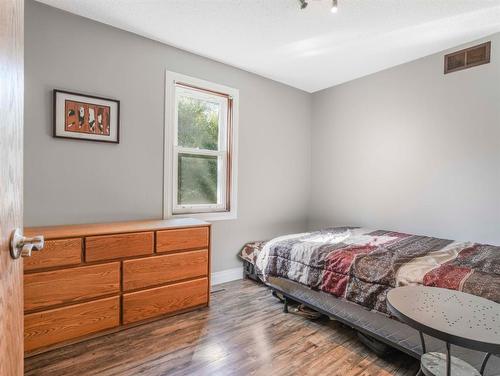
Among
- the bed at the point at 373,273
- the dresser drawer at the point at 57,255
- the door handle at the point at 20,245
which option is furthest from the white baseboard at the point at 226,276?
the door handle at the point at 20,245

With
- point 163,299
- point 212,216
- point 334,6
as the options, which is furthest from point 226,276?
point 334,6

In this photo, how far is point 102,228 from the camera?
2.17 meters

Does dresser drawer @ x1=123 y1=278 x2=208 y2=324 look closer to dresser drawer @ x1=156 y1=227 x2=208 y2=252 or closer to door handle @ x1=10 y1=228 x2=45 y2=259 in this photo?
dresser drawer @ x1=156 y1=227 x2=208 y2=252

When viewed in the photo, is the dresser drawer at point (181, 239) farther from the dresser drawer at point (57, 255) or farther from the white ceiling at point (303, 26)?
the white ceiling at point (303, 26)

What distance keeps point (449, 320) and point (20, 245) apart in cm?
152

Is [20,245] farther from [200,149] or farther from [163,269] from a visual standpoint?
[200,149]

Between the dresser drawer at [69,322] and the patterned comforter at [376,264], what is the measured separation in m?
1.33

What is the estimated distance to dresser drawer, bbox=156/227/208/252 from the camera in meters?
2.28


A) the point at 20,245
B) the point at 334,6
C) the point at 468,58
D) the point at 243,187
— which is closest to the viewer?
the point at 20,245

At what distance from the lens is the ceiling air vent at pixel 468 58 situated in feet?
8.49

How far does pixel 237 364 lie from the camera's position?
69.7 inches

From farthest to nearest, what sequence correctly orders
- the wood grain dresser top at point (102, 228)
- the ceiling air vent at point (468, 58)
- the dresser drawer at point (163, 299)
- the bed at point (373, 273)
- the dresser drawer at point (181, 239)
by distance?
the ceiling air vent at point (468, 58) < the dresser drawer at point (181, 239) < the dresser drawer at point (163, 299) < the wood grain dresser top at point (102, 228) < the bed at point (373, 273)

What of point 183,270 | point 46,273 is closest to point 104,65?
point 46,273

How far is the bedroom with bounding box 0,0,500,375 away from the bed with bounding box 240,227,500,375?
13 millimetres
